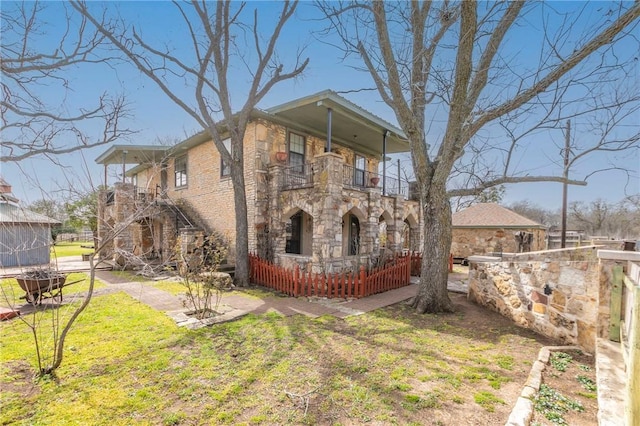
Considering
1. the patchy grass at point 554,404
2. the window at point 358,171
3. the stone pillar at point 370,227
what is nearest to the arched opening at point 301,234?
the stone pillar at point 370,227

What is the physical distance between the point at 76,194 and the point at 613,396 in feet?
23.8

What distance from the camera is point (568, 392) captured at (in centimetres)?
347

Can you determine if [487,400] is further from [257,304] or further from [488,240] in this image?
[488,240]

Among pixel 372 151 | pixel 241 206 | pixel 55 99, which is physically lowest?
pixel 241 206

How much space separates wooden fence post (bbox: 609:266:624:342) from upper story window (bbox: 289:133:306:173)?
33.8 ft

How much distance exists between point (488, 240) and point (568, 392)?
15.0 m

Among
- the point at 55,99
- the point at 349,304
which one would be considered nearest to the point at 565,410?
the point at 349,304

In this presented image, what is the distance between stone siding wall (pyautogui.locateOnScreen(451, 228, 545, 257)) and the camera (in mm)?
16062

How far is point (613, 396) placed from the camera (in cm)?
285

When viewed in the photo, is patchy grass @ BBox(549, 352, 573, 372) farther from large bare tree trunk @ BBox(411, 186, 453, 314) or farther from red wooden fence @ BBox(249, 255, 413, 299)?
red wooden fence @ BBox(249, 255, 413, 299)

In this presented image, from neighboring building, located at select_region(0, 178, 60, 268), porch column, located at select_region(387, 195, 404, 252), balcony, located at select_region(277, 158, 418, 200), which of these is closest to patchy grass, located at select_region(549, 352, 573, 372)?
neighboring building, located at select_region(0, 178, 60, 268)

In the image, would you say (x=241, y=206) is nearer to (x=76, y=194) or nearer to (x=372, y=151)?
(x=76, y=194)

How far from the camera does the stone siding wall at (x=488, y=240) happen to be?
52.7 ft

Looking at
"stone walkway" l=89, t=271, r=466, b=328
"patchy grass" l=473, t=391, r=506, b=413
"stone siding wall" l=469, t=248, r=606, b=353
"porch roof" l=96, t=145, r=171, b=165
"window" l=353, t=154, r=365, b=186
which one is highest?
"porch roof" l=96, t=145, r=171, b=165
